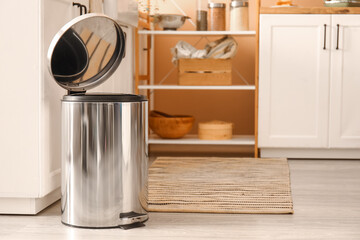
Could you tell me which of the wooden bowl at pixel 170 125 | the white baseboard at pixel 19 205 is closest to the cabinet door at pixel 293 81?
the wooden bowl at pixel 170 125

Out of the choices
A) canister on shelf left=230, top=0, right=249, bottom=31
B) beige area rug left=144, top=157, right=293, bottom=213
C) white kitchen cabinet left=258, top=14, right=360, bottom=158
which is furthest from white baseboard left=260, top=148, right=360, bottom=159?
canister on shelf left=230, top=0, right=249, bottom=31

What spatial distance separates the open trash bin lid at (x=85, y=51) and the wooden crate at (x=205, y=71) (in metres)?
1.42

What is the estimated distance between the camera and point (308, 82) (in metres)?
3.52

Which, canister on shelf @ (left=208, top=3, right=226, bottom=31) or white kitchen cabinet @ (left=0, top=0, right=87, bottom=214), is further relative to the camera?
canister on shelf @ (left=208, top=3, right=226, bottom=31)

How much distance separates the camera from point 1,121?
2.02 m

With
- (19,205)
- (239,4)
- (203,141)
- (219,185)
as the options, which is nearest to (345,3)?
(239,4)

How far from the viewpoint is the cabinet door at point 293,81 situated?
349cm

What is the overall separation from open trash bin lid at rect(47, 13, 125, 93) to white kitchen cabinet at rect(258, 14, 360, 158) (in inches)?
59.8

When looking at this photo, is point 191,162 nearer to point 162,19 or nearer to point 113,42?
point 162,19

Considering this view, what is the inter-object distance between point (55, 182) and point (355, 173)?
1.68 metres

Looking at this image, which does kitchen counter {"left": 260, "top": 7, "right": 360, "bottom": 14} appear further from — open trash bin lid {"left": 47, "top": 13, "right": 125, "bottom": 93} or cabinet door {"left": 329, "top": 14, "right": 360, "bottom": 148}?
open trash bin lid {"left": 47, "top": 13, "right": 125, "bottom": 93}

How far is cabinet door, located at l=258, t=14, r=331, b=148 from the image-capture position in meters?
3.49

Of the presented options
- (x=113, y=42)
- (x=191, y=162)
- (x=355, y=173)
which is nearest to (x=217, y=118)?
(x=191, y=162)

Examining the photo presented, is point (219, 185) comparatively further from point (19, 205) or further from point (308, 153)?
point (308, 153)
